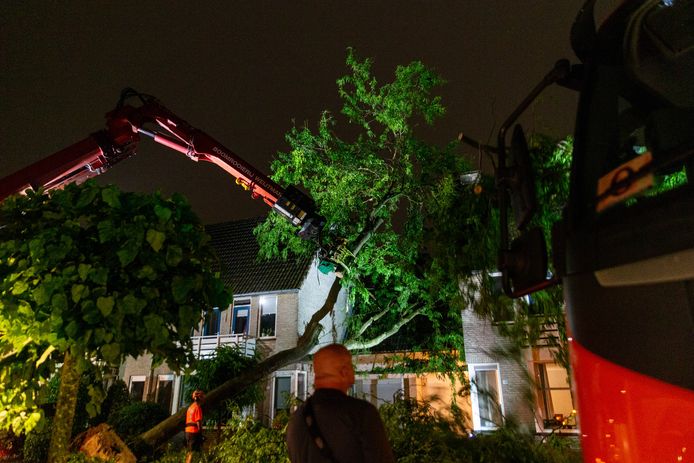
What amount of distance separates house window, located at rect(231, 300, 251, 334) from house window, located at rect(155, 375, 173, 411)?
141 inches

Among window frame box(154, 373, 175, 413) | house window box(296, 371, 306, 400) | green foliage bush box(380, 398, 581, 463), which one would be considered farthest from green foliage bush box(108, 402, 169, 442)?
green foliage bush box(380, 398, 581, 463)

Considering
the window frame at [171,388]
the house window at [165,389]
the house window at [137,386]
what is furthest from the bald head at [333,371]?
the house window at [137,386]

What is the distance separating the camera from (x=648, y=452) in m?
1.36

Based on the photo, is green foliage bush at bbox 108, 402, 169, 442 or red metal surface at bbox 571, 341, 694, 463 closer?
red metal surface at bbox 571, 341, 694, 463

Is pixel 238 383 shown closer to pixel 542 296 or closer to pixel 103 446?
pixel 103 446

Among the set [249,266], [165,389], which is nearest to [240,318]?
[249,266]

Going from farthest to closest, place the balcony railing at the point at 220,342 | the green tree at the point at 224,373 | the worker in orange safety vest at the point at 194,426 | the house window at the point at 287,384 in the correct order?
the balcony railing at the point at 220,342, the house window at the point at 287,384, the green tree at the point at 224,373, the worker in orange safety vest at the point at 194,426

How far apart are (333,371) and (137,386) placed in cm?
2147

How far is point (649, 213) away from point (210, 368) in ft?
50.0

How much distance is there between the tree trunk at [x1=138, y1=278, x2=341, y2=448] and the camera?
10242mm

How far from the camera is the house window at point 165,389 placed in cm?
1966

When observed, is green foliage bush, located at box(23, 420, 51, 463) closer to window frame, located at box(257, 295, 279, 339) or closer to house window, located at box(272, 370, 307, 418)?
house window, located at box(272, 370, 307, 418)

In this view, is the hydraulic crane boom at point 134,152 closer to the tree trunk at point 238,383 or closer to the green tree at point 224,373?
the tree trunk at point 238,383

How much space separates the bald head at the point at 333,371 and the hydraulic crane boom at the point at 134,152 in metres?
6.35
